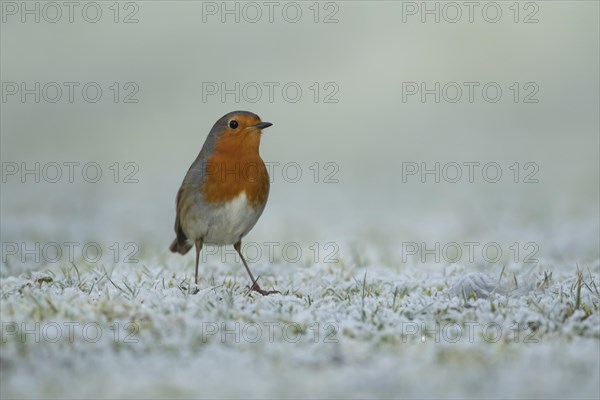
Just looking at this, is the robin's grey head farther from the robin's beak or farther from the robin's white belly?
the robin's white belly

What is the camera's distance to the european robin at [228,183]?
6164 millimetres

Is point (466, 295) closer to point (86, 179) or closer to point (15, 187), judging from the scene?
point (86, 179)

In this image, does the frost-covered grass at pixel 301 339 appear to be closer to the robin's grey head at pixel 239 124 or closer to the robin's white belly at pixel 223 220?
the robin's white belly at pixel 223 220

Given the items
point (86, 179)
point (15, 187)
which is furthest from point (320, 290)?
point (15, 187)

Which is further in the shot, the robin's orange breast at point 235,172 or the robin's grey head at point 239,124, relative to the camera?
the robin's grey head at point 239,124

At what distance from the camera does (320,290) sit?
5953mm

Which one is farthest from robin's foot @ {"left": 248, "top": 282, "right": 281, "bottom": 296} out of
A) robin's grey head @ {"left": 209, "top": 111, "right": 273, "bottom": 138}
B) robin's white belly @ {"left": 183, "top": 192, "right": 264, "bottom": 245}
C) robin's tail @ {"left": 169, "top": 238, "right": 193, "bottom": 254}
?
robin's tail @ {"left": 169, "top": 238, "right": 193, "bottom": 254}


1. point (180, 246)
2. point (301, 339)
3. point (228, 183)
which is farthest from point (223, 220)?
point (301, 339)

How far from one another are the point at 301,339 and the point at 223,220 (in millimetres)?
1866

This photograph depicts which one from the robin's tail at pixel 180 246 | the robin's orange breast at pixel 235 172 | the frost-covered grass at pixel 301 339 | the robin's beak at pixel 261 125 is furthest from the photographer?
the robin's tail at pixel 180 246

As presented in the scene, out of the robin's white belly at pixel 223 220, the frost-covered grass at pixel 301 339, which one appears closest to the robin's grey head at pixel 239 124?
the robin's white belly at pixel 223 220

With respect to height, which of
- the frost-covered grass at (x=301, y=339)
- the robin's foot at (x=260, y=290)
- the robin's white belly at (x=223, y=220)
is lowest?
the frost-covered grass at (x=301, y=339)

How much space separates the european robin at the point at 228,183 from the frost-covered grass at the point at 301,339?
0.50m

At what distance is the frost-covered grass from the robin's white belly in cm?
45
